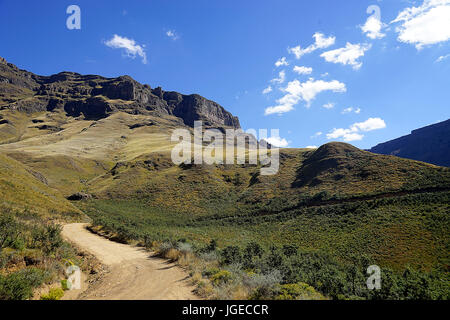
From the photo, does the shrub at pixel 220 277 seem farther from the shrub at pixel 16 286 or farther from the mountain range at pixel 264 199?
the mountain range at pixel 264 199

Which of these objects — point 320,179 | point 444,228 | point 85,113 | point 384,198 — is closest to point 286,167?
point 320,179

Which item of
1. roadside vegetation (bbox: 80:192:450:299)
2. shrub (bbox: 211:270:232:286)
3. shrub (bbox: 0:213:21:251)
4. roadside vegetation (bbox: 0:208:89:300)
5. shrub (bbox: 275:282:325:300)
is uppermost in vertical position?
shrub (bbox: 0:213:21:251)

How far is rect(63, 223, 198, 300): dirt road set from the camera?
7.96 meters

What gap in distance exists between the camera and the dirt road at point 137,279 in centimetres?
796

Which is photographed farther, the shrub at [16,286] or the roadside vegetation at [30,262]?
the roadside vegetation at [30,262]

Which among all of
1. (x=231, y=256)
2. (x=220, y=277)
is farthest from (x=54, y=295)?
(x=231, y=256)

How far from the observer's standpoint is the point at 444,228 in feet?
70.8

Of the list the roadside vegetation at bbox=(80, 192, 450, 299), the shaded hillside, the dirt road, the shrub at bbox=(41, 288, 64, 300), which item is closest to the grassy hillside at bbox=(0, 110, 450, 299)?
the roadside vegetation at bbox=(80, 192, 450, 299)

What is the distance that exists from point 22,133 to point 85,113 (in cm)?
5291

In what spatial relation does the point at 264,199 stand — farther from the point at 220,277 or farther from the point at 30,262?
the point at 30,262

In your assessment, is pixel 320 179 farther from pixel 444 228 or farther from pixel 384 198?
pixel 444 228

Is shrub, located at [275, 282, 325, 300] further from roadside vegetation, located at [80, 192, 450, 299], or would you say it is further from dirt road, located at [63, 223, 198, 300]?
dirt road, located at [63, 223, 198, 300]

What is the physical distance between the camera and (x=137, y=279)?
376 inches

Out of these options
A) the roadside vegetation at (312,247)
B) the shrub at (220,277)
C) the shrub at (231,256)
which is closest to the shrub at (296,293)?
the roadside vegetation at (312,247)
